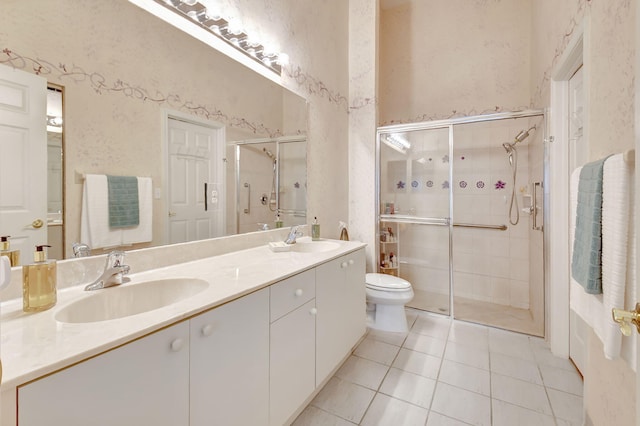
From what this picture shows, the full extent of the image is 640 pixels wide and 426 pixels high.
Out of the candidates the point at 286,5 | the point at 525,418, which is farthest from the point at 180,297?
the point at 286,5

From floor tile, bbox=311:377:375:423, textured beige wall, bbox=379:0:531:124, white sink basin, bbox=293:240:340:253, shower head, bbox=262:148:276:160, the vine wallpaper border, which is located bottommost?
floor tile, bbox=311:377:375:423

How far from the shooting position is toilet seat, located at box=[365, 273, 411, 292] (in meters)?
2.43

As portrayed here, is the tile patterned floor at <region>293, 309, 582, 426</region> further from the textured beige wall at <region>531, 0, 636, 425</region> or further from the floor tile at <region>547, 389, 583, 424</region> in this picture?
the textured beige wall at <region>531, 0, 636, 425</region>

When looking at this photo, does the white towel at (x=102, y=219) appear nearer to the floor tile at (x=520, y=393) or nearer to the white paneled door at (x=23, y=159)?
the white paneled door at (x=23, y=159)

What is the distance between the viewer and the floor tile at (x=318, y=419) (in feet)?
4.75

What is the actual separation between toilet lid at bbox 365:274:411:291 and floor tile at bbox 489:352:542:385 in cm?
78

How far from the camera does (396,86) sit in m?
3.52

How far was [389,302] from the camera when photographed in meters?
2.42

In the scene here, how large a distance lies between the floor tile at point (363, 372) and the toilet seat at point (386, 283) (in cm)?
→ 63

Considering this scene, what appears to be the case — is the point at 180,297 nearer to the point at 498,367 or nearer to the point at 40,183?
the point at 40,183

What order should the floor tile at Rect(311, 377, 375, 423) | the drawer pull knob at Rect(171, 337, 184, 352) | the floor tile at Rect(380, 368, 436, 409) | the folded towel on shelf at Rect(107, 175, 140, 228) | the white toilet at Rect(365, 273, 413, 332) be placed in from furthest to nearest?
the white toilet at Rect(365, 273, 413, 332) → the floor tile at Rect(380, 368, 436, 409) → the floor tile at Rect(311, 377, 375, 423) → the folded towel on shelf at Rect(107, 175, 140, 228) → the drawer pull knob at Rect(171, 337, 184, 352)

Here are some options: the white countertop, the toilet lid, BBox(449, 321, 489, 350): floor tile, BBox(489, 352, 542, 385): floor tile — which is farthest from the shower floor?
the white countertop

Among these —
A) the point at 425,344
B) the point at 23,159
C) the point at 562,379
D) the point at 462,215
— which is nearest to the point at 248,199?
the point at 23,159

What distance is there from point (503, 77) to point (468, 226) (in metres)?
1.61
